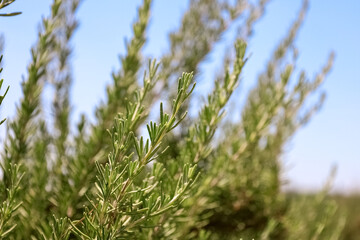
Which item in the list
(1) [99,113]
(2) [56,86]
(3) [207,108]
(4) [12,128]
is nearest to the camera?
(3) [207,108]

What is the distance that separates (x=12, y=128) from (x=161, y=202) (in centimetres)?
52

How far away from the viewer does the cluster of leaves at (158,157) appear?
0.62m

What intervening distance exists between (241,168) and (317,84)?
37 cm

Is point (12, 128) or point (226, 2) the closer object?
point (12, 128)

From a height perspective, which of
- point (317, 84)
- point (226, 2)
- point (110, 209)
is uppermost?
point (226, 2)

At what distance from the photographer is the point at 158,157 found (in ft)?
3.17

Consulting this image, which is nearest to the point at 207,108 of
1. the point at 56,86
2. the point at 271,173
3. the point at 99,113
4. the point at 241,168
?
the point at 99,113

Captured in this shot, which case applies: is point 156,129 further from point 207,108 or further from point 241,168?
point 241,168

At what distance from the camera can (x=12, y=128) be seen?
955 millimetres

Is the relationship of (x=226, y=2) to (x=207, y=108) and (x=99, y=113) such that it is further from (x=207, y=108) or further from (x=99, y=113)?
(x=207, y=108)

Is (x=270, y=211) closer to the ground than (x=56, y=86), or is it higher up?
closer to the ground

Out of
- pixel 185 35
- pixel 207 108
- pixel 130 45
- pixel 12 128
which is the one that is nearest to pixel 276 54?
pixel 185 35

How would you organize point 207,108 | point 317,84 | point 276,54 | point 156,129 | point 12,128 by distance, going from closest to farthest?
1. point 156,129
2. point 207,108
3. point 12,128
4. point 317,84
5. point 276,54

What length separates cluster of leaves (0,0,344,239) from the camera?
2.03 feet
